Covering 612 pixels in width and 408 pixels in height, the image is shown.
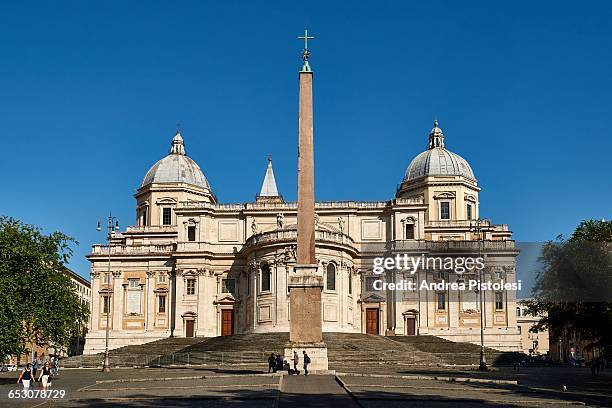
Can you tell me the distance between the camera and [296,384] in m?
32.1

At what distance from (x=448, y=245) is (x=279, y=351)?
77.4 feet

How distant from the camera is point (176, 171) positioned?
276 ft

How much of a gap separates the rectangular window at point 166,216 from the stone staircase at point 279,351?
15370mm

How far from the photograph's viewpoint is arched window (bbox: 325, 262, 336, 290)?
68.4m

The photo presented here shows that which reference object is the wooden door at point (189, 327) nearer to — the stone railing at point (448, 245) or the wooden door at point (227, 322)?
the wooden door at point (227, 322)

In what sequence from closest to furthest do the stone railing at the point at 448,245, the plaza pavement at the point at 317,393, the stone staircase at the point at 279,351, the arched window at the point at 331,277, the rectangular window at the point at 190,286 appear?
the plaza pavement at the point at 317,393 → the stone staircase at the point at 279,351 → the arched window at the point at 331,277 → the stone railing at the point at 448,245 → the rectangular window at the point at 190,286

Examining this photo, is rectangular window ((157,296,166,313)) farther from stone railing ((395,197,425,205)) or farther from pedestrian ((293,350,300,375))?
pedestrian ((293,350,300,375))

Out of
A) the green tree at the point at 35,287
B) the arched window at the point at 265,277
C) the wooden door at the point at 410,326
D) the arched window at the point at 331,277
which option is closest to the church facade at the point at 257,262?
the wooden door at the point at 410,326

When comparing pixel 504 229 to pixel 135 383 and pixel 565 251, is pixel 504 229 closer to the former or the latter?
pixel 565 251

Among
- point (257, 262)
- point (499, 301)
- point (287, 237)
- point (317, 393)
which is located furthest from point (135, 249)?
point (317, 393)

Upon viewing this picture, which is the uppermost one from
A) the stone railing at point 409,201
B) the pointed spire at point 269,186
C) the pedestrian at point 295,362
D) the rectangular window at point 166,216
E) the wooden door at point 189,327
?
the pointed spire at point 269,186

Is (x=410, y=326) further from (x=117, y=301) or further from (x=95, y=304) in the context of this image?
(x=95, y=304)

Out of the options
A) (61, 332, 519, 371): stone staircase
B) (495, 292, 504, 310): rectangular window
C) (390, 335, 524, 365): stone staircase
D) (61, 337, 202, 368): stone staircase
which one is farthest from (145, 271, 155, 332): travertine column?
(495, 292, 504, 310): rectangular window

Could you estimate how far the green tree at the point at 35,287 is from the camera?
129ft
